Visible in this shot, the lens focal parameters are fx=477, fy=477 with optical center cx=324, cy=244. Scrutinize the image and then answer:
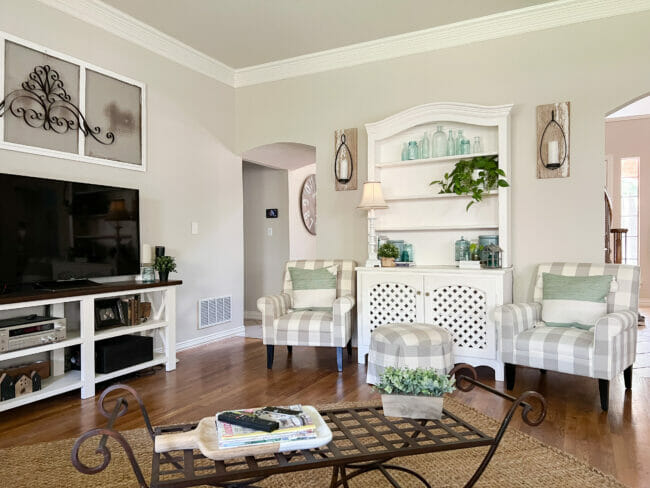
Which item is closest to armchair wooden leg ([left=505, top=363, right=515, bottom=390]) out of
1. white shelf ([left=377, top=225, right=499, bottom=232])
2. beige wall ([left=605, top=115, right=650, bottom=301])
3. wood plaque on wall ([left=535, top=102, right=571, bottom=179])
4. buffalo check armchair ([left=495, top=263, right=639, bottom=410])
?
buffalo check armchair ([left=495, top=263, right=639, bottom=410])

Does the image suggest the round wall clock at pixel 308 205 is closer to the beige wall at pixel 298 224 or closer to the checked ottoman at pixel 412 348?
the beige wall at pixel 298 224

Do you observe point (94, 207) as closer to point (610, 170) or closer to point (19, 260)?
point (19, 260)

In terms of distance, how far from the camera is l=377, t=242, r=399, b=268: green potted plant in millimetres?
4082

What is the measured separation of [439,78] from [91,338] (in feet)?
11.5

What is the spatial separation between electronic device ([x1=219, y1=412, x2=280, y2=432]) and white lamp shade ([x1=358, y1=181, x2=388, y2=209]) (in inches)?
106

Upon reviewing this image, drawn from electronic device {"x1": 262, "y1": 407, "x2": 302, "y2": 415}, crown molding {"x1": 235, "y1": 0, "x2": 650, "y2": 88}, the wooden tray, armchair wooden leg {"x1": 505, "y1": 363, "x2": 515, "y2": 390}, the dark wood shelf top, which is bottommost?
armchair wooden leg {"x1": 505, "y1": 363, "x2": 515, "y2": 390}

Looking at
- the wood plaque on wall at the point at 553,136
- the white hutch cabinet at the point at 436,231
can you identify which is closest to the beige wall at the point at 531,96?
the wood plaque on wall at the point at 553,136

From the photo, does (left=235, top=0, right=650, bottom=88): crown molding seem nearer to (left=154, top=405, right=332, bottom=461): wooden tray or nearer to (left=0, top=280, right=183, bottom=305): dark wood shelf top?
(left=0, top=280, right=183, bottom=305): dark wood shelf top

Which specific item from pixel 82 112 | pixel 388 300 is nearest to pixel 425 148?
pixel 388 300

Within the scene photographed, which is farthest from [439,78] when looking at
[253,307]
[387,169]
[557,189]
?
[253,307]

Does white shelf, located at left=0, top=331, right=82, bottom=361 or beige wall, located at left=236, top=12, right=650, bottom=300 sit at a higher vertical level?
beige wall, located at left=236, top=12, right=650, bottom=300

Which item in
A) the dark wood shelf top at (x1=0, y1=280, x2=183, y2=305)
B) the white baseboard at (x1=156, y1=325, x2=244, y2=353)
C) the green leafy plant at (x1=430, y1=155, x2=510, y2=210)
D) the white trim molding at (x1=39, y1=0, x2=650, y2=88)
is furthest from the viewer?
the white baseboard at (x1=156, y1=325, x2=244, y2=353)

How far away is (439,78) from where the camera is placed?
4277 mm

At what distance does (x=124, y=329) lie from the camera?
345cm
